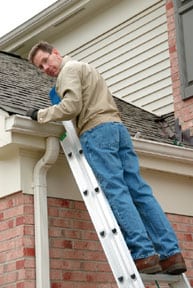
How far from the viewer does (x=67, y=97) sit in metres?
5.02

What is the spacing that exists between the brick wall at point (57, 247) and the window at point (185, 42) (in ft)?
10.9

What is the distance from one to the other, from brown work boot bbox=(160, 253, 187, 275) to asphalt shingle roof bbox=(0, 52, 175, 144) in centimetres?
176

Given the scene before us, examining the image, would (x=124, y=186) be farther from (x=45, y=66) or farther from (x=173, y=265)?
(x=45, y=66)

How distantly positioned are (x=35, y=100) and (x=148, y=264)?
2983 mm

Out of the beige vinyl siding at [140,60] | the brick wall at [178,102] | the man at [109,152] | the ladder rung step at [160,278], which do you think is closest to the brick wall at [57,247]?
the man at [109,152]

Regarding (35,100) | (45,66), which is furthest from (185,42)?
(45,66)

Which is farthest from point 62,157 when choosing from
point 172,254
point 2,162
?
point 172,254

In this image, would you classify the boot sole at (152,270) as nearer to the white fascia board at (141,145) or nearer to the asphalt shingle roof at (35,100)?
the white fascia board at (141,145)

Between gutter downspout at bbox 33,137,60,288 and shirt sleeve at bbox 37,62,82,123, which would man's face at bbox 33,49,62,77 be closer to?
shirt sleeve at bbox 37,62,82,123

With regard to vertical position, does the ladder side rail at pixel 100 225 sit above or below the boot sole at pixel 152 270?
above

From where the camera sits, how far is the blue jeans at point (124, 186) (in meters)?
4.80

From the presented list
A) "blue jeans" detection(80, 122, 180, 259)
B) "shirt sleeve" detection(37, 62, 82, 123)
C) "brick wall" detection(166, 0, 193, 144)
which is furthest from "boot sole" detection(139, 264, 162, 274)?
"brick wall" detection(166, 0, 193, 144)

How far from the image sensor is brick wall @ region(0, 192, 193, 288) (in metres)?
5.20

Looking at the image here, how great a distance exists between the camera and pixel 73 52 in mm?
12023
